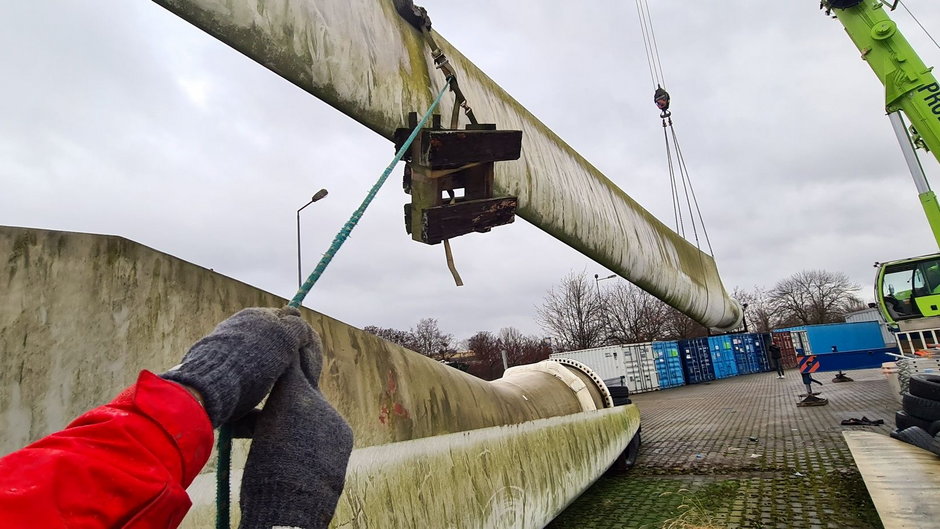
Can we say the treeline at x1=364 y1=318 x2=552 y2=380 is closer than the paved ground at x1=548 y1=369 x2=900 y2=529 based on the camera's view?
No

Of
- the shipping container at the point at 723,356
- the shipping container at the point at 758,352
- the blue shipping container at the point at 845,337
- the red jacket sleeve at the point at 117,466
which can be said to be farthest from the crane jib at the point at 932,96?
the blue shipping container at the point at 845,337

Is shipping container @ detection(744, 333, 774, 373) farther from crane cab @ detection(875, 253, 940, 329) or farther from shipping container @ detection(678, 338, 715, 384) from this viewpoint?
crane cab @ detection(875, 253, 940, 329)

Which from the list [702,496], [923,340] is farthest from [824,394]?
[702,496]

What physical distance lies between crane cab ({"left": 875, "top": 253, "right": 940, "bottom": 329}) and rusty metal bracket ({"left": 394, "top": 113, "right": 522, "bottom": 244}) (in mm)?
10079

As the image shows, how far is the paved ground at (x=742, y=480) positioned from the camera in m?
3.71

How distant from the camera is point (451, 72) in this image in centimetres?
244

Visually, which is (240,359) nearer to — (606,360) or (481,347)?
(606,360)

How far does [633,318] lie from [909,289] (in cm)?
2581

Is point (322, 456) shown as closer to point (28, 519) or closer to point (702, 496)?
point (28, 519)

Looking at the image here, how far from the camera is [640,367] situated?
1945 centimetres

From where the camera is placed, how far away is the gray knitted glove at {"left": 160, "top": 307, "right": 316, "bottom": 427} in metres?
0.70

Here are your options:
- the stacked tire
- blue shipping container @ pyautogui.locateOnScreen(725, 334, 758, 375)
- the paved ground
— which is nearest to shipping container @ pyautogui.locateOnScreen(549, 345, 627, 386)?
blue shipping container @ pyautogui.locateOnScreen(725, 334, 758, 375)

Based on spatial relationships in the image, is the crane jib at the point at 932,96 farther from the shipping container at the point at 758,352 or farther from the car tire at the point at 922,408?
the shipping container at the point at 758,352

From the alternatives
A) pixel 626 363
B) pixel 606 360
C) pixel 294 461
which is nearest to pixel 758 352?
pixel 626 363
